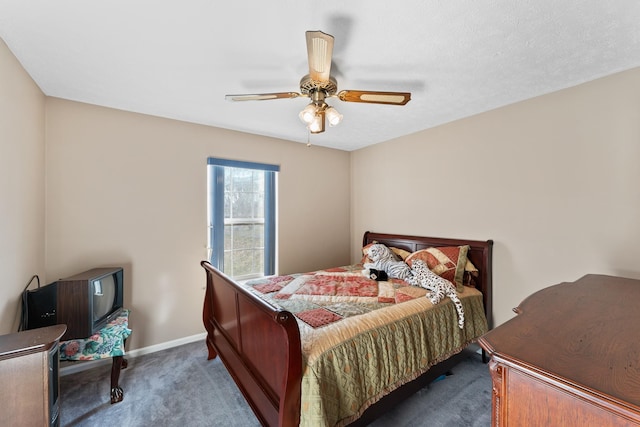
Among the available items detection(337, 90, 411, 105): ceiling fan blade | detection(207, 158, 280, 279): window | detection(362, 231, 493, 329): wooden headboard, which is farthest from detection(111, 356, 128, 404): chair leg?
detection(362, 231, 493, 329): wooden headboard

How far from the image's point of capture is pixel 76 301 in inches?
76.0

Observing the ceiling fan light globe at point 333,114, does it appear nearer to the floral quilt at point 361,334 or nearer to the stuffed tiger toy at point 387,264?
the floral quilt at point 361,334

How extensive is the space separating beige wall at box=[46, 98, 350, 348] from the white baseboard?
53 millimetres

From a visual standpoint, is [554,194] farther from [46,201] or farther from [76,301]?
[46,201]

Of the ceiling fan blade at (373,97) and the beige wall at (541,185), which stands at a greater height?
the ceiling fan blade at (373,97)

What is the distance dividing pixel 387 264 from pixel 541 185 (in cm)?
162

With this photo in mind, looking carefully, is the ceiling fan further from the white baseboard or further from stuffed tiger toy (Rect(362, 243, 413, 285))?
the white baseboard

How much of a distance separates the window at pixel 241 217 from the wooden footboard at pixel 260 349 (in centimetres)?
76

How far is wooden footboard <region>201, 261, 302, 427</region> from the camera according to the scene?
1317 millimetres

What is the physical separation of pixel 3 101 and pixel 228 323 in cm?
210

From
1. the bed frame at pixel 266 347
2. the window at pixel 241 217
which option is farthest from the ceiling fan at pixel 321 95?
the window at pixel 241 217

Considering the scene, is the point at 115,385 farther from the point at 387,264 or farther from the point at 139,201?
the point at 387,264

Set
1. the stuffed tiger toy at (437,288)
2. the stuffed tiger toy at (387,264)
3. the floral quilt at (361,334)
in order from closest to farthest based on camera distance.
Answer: the floral quilt at (361,334) < the stuffed tiger toy at (437,288) < the stuffed tiger toy at (387,264)

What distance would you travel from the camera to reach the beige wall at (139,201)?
2.35 m
